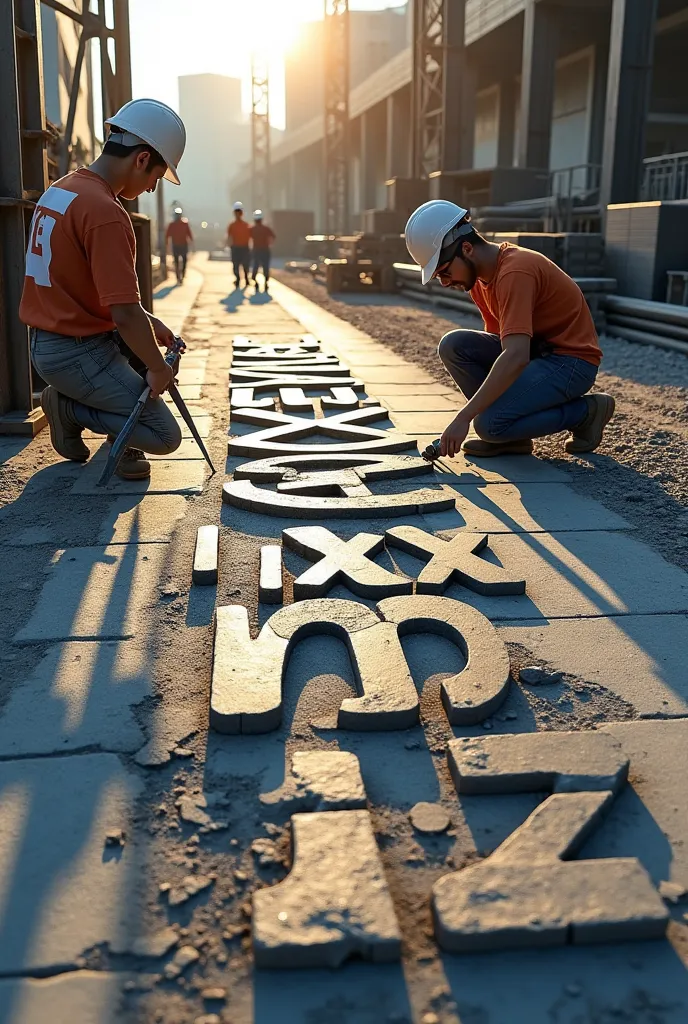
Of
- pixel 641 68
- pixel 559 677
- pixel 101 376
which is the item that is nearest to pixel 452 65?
pixel 641 68

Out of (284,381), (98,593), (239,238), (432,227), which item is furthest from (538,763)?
(239,238)

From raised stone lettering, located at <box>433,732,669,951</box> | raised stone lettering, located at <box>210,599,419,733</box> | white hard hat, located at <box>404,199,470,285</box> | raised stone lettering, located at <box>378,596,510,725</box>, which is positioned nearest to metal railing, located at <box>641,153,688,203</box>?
white hard hat, located at <box>404,199,470,285</box>

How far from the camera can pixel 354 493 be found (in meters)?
4.40

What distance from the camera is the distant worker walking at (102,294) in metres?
4.10

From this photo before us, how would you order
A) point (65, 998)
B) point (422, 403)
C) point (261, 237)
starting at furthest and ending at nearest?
point (261, 237)
point (422, 403)
point (65, 998)

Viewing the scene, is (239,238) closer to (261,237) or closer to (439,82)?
(261,237)

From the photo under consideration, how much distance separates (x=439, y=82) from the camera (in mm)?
22938

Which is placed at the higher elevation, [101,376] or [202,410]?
[101,376]

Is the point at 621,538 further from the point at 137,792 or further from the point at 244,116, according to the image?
the point at 244,116

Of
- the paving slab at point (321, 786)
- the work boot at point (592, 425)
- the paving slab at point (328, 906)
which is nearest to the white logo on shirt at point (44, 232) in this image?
the work boot at point (592, 425)

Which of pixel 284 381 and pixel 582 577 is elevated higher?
pixel 284 381

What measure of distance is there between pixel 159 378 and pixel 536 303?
6.55 feet

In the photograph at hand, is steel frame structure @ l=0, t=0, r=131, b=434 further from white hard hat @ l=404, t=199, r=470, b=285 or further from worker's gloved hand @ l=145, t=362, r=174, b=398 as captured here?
white hard hat @ l=404, t=199, r=470, b=285

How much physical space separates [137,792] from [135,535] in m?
1.93
